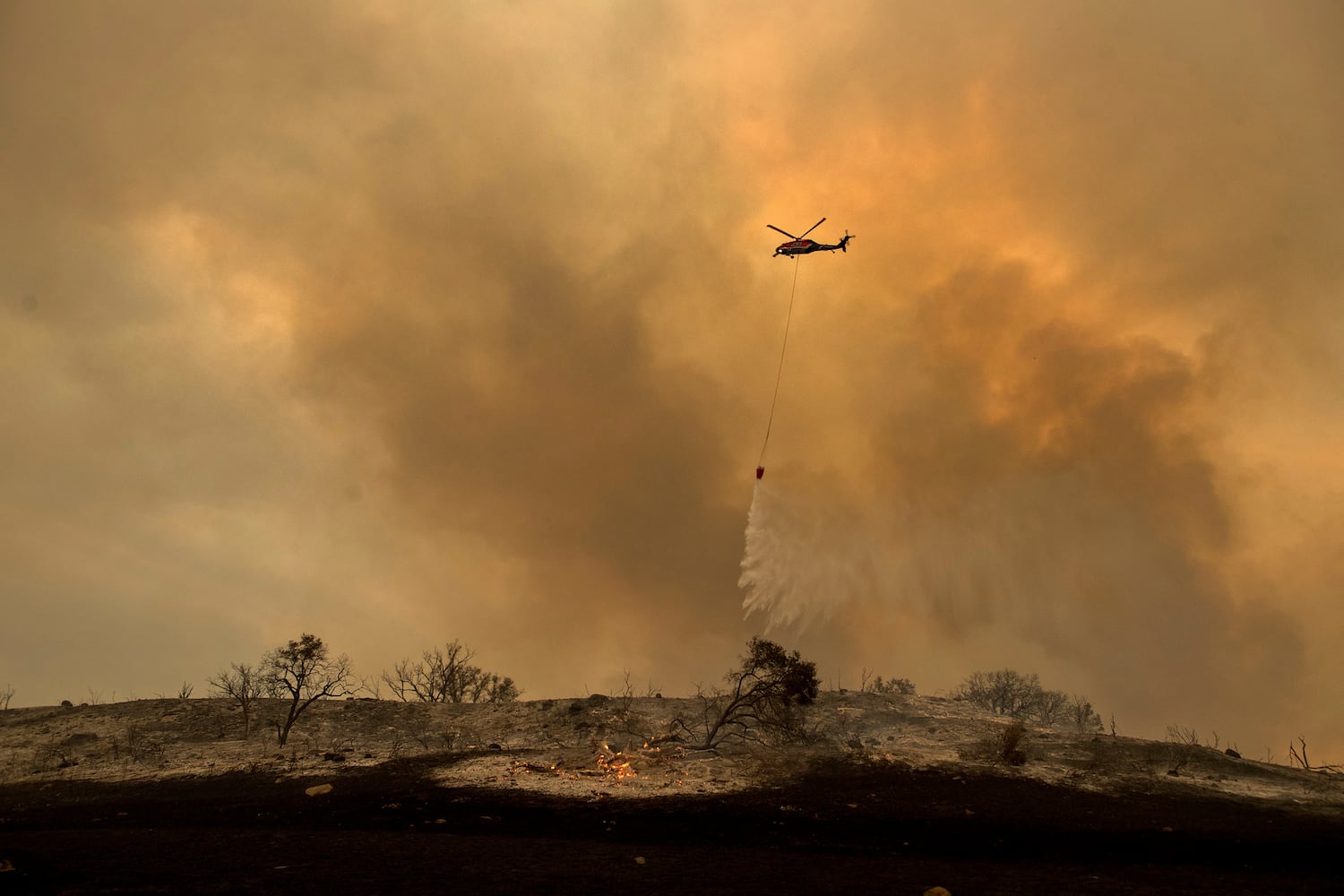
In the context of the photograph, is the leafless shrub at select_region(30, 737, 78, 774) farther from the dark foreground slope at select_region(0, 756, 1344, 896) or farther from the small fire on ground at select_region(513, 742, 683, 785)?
the small fire on ground at select_region(513, 742, 683, 785)

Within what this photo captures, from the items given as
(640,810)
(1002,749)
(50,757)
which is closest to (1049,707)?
(1002,749)

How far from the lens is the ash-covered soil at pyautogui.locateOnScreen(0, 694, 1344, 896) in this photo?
1716 cm

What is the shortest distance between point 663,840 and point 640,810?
356 centimetres

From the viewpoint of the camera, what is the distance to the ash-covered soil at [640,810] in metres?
17.2

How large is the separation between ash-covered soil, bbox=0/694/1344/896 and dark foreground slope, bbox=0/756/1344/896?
4.3 inches

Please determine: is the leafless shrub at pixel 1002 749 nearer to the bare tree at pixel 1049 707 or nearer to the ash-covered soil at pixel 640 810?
→ the ash-covered soil at pixel 640 810

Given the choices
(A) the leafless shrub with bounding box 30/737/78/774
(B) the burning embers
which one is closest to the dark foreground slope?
(B) the burning embers

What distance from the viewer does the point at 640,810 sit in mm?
24484

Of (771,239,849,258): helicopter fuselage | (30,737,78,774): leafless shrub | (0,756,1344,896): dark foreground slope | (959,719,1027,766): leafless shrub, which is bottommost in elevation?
(30,737,78,774): leafless shrub

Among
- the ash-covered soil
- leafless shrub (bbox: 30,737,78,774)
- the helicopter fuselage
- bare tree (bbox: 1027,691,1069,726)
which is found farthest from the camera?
bare tree (bbox: 1027,691,1069,726)

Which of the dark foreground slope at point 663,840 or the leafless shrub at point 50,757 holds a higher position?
the dark foreground slope at point 663,840

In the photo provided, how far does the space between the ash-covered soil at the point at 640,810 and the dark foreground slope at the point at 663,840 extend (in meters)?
0.11

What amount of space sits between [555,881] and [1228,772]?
30553 mm

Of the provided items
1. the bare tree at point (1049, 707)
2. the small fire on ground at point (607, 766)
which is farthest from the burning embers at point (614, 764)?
the bare tree at point (1049, 707)
